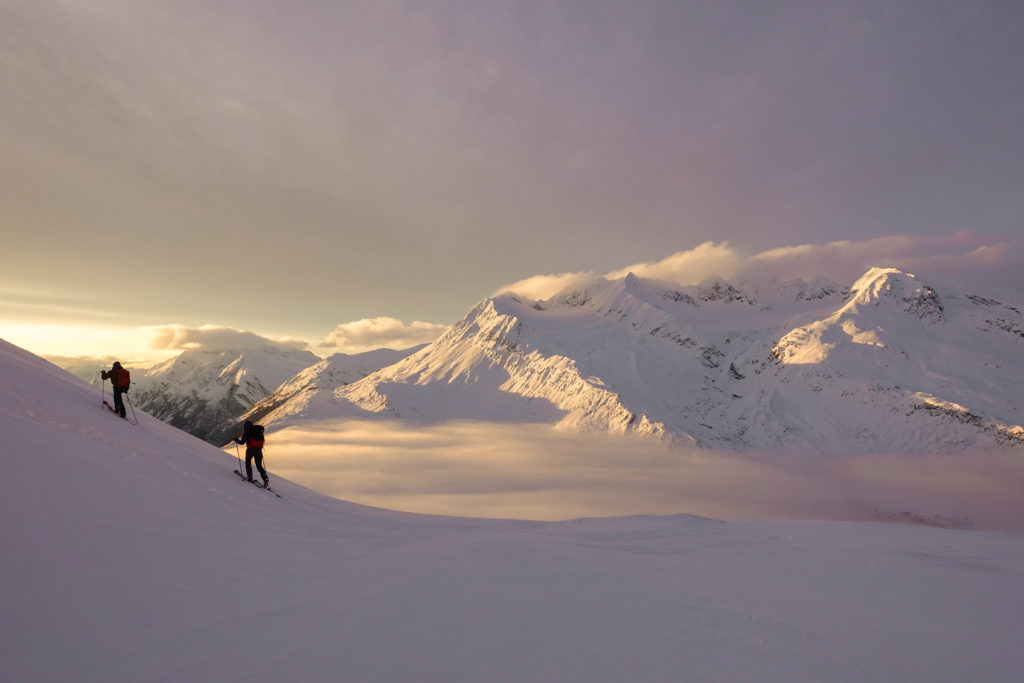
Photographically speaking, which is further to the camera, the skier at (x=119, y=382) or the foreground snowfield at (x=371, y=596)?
the skier at (x=119, y=382)

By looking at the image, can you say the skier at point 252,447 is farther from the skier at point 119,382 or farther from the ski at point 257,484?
the skier at point 119,382

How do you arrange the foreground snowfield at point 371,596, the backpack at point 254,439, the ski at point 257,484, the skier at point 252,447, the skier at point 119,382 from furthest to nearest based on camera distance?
the backpack at point 254,439
the skier at point 252,447
the ski at point 257,484
the skier at point 119,382
the foreground snowfield at point 371,596

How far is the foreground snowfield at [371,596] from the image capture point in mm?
5797

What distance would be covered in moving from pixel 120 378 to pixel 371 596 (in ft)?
57.2

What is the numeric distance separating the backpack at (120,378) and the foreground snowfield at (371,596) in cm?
122

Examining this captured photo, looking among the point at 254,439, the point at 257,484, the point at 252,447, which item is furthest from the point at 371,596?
the point at 254,439

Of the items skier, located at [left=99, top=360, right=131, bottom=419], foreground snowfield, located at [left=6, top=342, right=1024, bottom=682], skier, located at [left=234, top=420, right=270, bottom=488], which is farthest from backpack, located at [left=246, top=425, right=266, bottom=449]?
skier, located at [left=99, top=360, right=131, bottom=419]

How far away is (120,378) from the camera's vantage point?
1675 cm

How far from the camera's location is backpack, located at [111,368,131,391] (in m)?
16.4

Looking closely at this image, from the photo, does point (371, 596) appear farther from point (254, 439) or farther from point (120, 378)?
point (120, 378)

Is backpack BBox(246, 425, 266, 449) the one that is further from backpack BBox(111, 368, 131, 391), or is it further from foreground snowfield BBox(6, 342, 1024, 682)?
backpack BBox(111, 368, 131, 391)

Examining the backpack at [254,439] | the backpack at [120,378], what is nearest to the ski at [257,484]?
the backpack at [254,439]

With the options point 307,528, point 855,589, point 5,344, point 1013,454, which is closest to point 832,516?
point 1013,454

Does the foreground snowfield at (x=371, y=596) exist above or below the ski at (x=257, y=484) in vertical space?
above
